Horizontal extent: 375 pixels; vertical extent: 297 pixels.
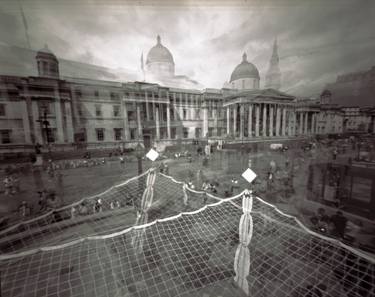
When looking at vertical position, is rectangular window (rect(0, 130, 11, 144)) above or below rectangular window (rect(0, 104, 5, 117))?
below

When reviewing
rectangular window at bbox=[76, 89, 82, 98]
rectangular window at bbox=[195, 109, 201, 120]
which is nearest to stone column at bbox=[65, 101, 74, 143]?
rectangular window at bbox=[76, 89, 82, 98]

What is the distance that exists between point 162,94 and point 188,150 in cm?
217

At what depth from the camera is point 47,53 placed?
3.27 m

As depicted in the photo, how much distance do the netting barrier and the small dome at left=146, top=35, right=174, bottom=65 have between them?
3.62m

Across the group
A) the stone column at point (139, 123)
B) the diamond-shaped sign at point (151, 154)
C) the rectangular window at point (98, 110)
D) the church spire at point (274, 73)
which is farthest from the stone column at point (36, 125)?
the church spire at point (274, 73)

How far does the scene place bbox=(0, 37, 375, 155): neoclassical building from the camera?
11.9 feet

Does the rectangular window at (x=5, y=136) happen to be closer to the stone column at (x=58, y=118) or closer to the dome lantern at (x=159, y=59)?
the stone column at (x=58, y=118)

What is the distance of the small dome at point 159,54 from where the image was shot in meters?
3.42

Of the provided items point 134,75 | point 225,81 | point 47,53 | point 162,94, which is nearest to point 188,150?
point 162,94

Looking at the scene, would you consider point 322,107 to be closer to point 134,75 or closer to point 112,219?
point 134,75

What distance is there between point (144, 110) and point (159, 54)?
1.56 metres

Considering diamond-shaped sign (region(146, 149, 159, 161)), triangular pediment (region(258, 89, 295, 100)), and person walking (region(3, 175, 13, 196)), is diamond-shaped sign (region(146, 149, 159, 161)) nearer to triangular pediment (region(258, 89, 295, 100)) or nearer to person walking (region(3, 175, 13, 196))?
triangular pediment (region(258, 89, 295, 100))

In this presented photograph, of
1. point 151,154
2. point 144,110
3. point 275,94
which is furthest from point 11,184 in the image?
point 275,94

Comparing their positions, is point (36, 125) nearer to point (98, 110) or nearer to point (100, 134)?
point (100, 134)
